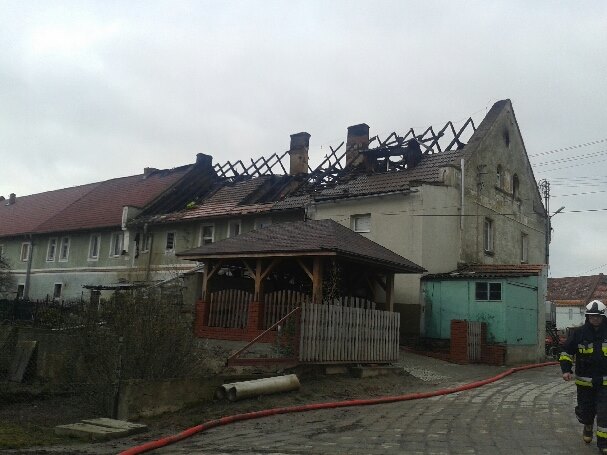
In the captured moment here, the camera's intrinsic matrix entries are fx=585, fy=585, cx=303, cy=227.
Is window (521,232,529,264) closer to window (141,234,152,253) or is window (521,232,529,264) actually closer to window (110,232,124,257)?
window (141,234,152,253)

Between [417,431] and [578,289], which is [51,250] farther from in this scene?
[578,289]

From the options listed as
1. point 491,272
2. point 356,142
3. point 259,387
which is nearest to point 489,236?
point 491,272

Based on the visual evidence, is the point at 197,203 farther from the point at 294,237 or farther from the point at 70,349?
the point at 70,349

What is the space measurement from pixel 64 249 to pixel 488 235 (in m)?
25.0

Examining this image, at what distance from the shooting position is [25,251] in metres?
38.6

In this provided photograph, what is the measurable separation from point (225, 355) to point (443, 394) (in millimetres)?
5120

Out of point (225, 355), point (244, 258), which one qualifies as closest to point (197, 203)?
point (244, 258)

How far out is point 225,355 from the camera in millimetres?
14023

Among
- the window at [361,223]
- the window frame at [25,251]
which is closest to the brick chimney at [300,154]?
the window at [361,223]

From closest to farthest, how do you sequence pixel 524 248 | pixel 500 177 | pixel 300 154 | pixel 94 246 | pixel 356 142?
1. pixel 500 177
2. pixel 524 248
3. pixel 356 142
4. pixel 300 154
5. pixel 94 246

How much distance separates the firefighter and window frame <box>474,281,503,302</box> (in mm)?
13137

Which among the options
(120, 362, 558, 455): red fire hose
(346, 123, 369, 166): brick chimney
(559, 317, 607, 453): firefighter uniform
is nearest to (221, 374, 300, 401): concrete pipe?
(120, 362, 558, 455): red fire hose

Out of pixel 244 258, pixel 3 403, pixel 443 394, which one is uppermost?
pixel 244 258

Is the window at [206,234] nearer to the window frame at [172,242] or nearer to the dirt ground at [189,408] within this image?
the window frame at [172,242]
